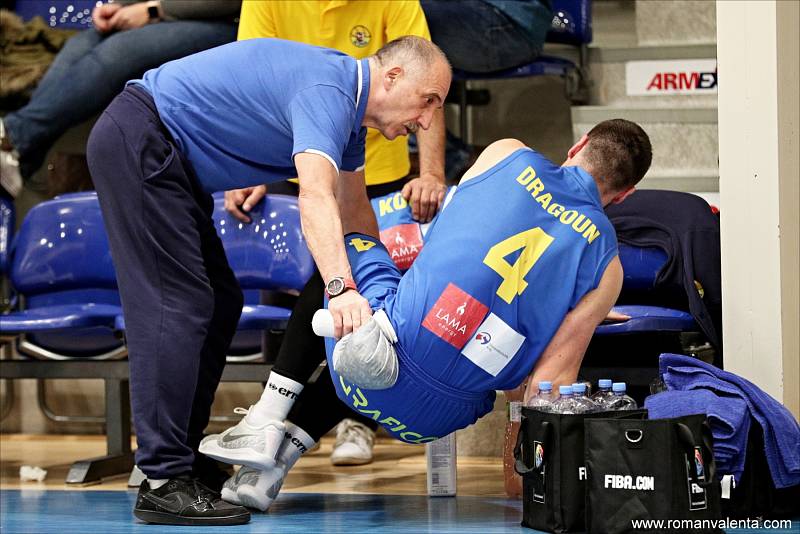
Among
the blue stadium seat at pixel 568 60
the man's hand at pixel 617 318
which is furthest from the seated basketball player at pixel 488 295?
the blue stadium seat at pixel 568 60

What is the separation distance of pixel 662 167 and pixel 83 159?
2.37 meters

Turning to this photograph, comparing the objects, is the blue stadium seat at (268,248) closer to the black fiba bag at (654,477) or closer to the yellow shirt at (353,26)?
the yellow shirt at (353,26)

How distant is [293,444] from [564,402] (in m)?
0.71

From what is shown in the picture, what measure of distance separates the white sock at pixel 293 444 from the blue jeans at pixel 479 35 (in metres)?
1.85

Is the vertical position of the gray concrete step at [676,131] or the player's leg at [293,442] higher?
the gray concrete step at [676,131]

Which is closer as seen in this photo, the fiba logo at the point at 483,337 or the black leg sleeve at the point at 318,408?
the fiba logo at the point at 483,337

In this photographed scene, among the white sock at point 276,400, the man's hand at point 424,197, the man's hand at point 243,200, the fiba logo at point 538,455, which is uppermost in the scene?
the man's hand at point 424,197

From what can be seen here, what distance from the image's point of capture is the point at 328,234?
8.52 ft

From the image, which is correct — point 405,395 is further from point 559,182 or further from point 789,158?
point 789,158

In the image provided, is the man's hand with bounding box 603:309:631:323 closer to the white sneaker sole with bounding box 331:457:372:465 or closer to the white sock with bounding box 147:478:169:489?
the white sneaker sole with bounding box 331:457:372:465

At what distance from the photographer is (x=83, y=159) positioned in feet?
16.4

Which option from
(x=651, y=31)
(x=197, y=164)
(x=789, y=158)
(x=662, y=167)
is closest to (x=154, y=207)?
(x=197, y=164)

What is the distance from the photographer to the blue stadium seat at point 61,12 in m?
5.26

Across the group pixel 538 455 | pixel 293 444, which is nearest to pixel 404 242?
pixel 293 444
